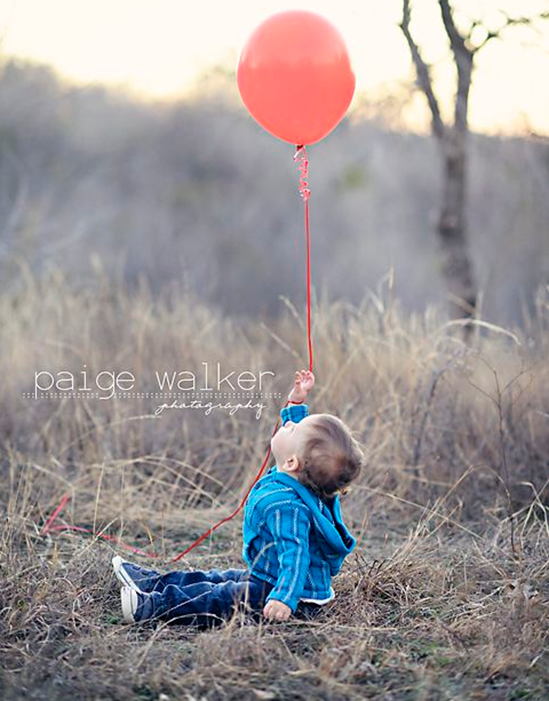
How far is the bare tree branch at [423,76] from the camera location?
18.5 ft

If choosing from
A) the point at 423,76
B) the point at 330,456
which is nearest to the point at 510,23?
the point at 423,76

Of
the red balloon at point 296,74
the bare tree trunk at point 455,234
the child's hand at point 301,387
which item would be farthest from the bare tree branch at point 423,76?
the child's hand at point 301,387

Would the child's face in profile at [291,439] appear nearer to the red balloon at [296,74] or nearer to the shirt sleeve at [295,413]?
the shirt sleeve at [295,413]

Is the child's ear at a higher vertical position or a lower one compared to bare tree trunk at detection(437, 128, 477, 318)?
lower

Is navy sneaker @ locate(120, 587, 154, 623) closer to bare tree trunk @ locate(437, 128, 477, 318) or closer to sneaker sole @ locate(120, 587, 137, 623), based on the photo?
sneaker sole @ locate(120, 587, 137, 623)

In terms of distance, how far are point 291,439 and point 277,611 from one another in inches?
19.8

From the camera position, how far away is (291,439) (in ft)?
9.27

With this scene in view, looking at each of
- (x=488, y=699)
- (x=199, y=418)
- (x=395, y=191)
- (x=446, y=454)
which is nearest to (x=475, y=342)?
(x=446, y=454)

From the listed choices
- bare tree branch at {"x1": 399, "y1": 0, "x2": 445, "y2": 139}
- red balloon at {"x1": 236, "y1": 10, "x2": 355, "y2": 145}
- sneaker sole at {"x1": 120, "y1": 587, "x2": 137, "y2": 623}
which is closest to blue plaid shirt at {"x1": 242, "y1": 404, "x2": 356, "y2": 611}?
sneaker sole at {"x1": 120, "y1": 587, "x2": 137, "y2": 623}

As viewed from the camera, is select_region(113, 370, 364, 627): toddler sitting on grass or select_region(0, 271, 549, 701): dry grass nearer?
select_region(0, 271, 549, 701): dry grass

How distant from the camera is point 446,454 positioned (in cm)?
436

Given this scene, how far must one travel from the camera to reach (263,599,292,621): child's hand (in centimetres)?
268

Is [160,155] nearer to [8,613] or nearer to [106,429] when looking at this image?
[106,429]

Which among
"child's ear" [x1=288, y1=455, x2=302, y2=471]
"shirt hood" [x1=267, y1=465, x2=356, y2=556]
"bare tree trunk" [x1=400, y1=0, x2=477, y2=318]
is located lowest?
"shirt hood" [x1=267, y1=465, x2=356, y2=556]
